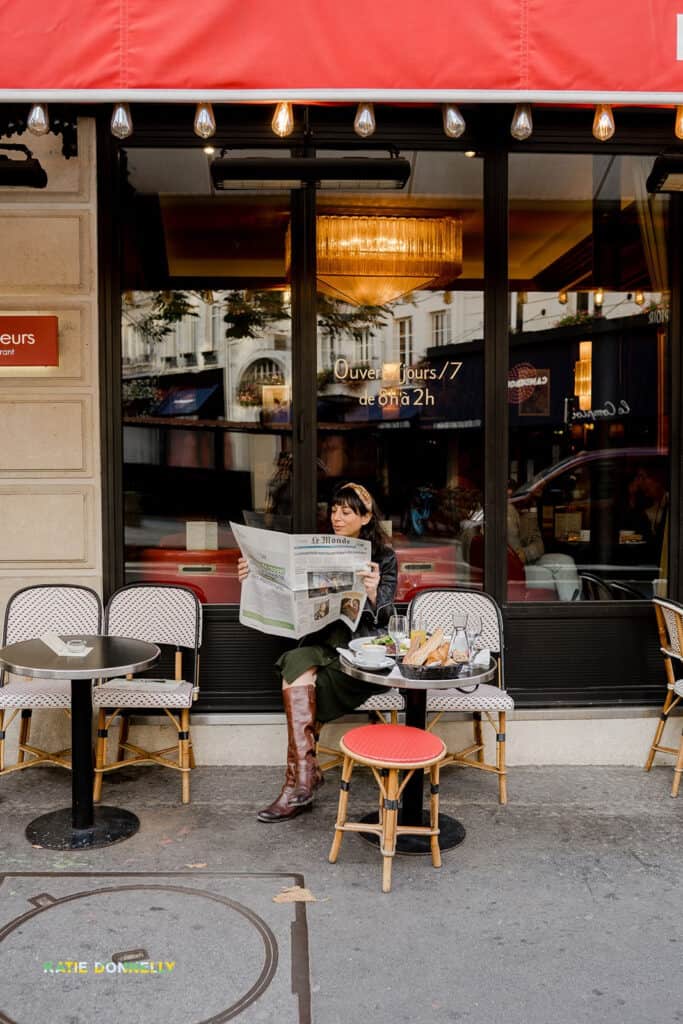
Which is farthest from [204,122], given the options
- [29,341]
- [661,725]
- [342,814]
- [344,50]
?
[661,725]

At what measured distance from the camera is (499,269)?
18.4ft

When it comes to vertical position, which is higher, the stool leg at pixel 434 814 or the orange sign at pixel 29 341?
the orange sign at pixel 29 341

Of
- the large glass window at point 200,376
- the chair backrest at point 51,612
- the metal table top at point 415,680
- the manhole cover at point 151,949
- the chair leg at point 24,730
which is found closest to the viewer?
the manhole cover at point 151,949

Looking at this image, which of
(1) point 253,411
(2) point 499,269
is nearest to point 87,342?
(1) point 253,411

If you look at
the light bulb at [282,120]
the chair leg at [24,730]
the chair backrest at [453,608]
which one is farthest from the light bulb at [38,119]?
the chair backrest at [453,608]

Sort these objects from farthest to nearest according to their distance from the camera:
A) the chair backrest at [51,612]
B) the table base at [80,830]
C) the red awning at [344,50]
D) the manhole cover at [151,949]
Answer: the chair backrest at [51,612] < the table base at [80,830] < the red awning at [344,50] < the manhole cover at [151,949]

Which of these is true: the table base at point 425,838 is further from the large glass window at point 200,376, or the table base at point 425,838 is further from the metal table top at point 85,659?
the large glass window at point 200,376

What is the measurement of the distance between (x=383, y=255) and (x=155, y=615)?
2.95 metres

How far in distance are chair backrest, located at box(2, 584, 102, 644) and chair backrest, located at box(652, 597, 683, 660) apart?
3.39 metres

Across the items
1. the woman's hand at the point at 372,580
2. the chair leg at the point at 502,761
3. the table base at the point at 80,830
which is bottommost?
the table base at the point at 80,830

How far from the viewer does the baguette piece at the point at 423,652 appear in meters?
4.16

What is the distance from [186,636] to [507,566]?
2.11 metres

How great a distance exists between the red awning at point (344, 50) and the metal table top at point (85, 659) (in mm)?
2625

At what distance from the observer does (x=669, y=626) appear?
5.25 meters
